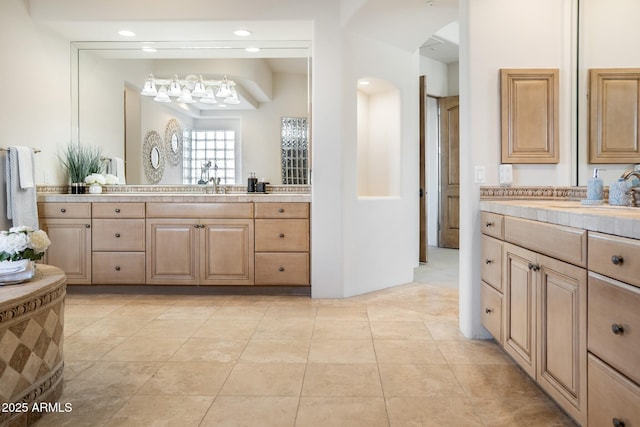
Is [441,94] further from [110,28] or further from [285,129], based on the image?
[110,28]

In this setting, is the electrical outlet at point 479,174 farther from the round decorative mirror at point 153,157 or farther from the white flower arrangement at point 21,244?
the round decorative mirror at point 153,157

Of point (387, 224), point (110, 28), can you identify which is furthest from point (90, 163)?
point (387, 224)

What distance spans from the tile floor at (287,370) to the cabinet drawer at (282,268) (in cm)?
38

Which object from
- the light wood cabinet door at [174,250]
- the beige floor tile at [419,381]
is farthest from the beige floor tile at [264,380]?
the light wood cabinet door at [174,250]

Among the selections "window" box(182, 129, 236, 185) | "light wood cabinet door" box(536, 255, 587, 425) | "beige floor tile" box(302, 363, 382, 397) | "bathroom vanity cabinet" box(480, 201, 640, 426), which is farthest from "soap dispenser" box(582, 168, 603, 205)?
"window" box(182, 129, 236, 185)

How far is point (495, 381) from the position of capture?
Result: 208 cm

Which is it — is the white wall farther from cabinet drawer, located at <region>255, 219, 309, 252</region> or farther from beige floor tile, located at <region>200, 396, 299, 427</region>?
cabinet drawer, located at <region>255, 219, 309, 252</region>

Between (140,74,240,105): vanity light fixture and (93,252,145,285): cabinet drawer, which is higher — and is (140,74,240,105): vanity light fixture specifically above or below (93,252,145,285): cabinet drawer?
above

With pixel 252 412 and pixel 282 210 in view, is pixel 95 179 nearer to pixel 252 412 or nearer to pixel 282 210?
pixel 282 210

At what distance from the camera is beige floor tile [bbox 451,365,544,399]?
1.95m

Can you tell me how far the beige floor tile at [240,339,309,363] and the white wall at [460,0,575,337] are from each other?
1.08 m

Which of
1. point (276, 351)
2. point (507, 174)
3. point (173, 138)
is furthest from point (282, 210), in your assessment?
point (507, 174)

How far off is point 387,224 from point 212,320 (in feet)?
6.29

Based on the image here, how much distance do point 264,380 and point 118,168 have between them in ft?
10.3
